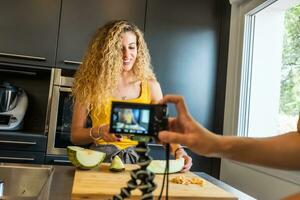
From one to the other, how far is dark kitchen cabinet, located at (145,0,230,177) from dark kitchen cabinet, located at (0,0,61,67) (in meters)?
0.59

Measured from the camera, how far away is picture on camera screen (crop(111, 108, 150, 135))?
1.51 feet

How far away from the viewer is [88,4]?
85.0 inches

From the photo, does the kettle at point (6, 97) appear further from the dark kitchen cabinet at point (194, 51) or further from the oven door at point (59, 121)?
the dark kitchen cabinet at point (194, 51)

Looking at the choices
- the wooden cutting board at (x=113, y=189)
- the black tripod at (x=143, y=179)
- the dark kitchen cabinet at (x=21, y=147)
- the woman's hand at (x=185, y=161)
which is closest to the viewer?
the black tripod at (x=143, y=179)

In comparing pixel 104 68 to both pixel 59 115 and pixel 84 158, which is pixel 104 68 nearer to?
pixel 84 158

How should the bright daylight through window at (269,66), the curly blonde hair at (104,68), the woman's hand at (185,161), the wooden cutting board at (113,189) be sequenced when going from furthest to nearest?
1. the bright daylight through window at (269,66)
2. the curly blonde hair at (104,68)
3. the woman's hand at (185,161)
4. the wooden cutting board at (113,189)

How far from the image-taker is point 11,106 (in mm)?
2148

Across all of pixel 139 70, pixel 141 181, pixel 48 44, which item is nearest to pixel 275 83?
pixel 139 70

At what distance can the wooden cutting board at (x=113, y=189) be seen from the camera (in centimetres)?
80

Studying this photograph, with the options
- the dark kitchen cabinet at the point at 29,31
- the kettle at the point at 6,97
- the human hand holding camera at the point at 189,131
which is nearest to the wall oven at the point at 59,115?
the dark kitchen cabinet at the point at 29,31

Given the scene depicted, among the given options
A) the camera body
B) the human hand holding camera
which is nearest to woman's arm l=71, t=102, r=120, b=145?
the human hand holding camera

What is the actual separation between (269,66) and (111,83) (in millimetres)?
1109

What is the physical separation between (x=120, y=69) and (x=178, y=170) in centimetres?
45

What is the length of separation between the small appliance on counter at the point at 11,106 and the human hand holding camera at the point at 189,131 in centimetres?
169
